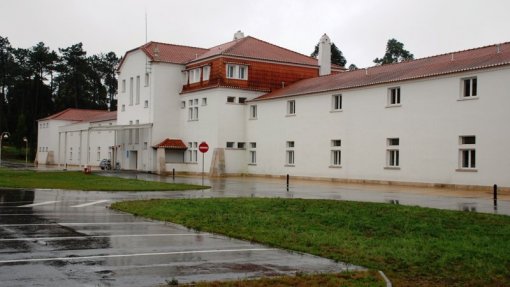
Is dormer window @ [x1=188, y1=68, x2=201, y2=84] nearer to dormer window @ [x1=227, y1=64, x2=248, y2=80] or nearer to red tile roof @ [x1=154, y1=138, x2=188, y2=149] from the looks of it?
dormer window @ [x1=227, y1=64, x2=248, y2=80]

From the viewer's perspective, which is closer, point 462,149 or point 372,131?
point 462,149

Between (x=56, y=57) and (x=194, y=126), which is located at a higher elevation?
(x=56, y=57)

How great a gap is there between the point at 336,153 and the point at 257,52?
16.8 meters

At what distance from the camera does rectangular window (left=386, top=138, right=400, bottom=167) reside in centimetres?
3997

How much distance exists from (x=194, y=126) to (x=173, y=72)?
250 inches

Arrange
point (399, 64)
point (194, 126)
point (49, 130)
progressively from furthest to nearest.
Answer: point (49, 130) < point (194, 126) < point (399, 64)

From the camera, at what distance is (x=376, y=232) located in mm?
13852

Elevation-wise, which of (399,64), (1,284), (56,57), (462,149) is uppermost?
(56,57)

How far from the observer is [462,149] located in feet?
117

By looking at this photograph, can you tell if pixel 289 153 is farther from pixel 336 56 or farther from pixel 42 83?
pixel 42 83

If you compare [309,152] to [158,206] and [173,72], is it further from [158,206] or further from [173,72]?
[158,206]

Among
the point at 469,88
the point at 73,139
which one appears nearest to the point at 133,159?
the point at 73,139

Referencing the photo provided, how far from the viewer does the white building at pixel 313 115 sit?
35250 millimetres

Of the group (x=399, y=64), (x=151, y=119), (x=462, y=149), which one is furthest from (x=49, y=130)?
(x=462, y=149)
